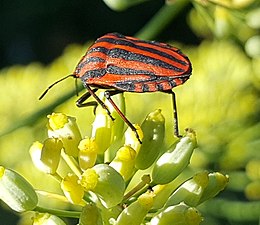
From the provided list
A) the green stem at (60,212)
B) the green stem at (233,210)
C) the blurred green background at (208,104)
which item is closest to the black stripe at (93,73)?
the green stem at (60,212)

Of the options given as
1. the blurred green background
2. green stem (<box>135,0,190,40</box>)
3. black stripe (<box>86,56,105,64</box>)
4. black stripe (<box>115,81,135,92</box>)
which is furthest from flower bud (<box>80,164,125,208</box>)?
green stem (<box>135,0,190,40</box>)

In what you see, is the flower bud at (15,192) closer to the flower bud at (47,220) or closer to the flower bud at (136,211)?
the flower bud at (47,220)

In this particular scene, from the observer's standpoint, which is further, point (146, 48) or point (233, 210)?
point (233, 210)

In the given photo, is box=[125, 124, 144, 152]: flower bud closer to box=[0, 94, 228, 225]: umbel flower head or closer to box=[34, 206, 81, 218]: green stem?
box=[0, 94, 228, 225]: umbel flower head

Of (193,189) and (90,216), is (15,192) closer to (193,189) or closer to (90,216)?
(90,216)

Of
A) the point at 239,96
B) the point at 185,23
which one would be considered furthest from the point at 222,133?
the point at 185,23

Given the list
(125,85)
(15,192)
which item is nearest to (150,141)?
(125,85)

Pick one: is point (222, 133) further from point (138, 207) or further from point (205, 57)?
point (138, 207)
